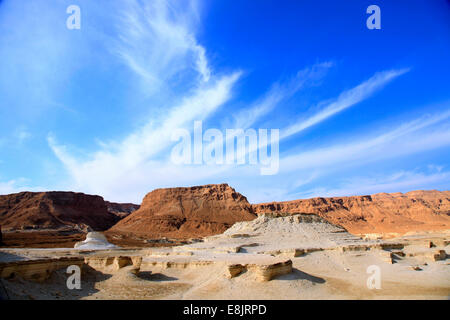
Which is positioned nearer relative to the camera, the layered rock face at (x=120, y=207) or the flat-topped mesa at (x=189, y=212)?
the flat-topped mesa at (x=189, y=212)

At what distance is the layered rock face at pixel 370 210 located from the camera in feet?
334

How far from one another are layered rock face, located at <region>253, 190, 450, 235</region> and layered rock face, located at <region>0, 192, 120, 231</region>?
2474 inches

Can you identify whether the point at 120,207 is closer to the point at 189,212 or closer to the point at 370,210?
Result: the point at 189,212

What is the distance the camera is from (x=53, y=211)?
8906cm

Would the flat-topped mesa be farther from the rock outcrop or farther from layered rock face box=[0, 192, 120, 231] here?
the rock outcrop

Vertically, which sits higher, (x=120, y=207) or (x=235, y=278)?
(x=235, y=278)

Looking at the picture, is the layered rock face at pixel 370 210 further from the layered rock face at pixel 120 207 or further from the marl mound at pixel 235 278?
the marl mound at pixel 235 278

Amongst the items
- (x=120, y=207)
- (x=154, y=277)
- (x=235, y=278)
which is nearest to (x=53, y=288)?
(x=154, y=277)

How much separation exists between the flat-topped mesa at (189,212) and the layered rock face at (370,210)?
14914 millimetres

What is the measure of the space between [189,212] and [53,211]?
44.0 meters

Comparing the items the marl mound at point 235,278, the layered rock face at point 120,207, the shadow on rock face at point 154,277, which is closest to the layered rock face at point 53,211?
the layered rock face at point 120,207

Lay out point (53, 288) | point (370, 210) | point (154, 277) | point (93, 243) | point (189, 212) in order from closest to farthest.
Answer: point (53, 288)
point (154, 277)
point (93, 243)
point (189, 212)
point (370, 210)
